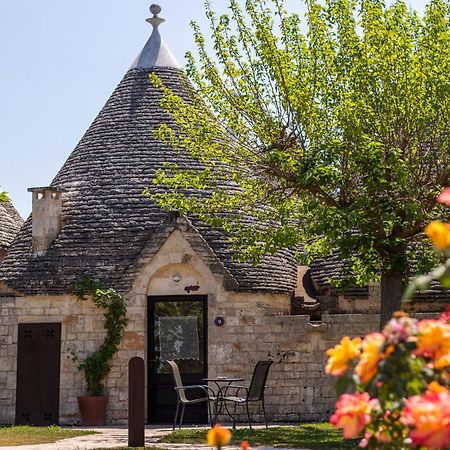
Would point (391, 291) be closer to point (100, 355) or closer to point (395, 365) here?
point (100, 355)

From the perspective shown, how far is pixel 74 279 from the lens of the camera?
1891 centimetres

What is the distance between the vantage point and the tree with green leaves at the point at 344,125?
13.9 metres

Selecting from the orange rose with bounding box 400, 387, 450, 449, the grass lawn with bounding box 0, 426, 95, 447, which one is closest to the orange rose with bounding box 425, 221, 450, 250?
the orange rose with bounding box 400, 387, 450, 449

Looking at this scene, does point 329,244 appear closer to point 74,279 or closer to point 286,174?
point 286,174

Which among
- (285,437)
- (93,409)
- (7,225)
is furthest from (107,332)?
(7,225)

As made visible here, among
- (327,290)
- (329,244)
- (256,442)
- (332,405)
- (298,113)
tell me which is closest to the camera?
(256,442)

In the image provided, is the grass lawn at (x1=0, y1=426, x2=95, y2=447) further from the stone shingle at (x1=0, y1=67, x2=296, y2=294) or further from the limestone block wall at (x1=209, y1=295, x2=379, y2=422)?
the limestone block wall at (x1=209, y1=295, x2=379, y2=422)

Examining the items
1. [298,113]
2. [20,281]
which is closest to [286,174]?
[298,113]

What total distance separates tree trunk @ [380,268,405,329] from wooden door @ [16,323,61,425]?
688 cm

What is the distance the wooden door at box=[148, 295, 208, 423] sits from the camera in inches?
732

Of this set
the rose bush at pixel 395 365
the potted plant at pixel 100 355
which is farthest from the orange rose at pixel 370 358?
the potted plant at pixel 100 355

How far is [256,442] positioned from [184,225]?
637cm

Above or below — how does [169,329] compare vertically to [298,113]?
below

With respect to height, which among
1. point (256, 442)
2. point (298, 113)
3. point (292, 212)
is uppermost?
point (298, 113)
